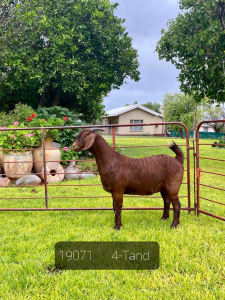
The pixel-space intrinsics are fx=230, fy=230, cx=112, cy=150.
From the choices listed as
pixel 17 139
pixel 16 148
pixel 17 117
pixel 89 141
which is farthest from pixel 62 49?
pixel 89 141

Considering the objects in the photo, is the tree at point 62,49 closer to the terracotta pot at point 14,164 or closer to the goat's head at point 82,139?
the terracotta pot at point 14,164

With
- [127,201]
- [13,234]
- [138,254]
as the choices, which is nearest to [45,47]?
[127,201]

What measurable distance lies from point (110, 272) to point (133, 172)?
1.31 meters

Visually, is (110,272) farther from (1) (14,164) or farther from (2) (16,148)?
(2) (16,148)

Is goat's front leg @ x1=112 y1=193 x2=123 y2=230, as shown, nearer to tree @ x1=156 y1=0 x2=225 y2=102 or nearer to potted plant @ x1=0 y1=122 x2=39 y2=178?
potted plant @ x1=0 y1=122 x2=39 y2=178

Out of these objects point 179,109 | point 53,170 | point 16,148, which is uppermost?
point 179,109

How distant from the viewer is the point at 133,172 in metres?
3.19

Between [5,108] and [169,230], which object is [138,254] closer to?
[169,230]

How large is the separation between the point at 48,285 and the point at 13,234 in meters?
1.36

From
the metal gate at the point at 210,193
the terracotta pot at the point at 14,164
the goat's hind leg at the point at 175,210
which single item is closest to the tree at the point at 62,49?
the terracotta pot at the point at 14,164

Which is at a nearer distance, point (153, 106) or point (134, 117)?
point (134, 117)

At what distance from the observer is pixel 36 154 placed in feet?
23.3

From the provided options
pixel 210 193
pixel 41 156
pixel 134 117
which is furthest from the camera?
pixel 134 117

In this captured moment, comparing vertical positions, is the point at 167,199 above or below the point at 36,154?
below
